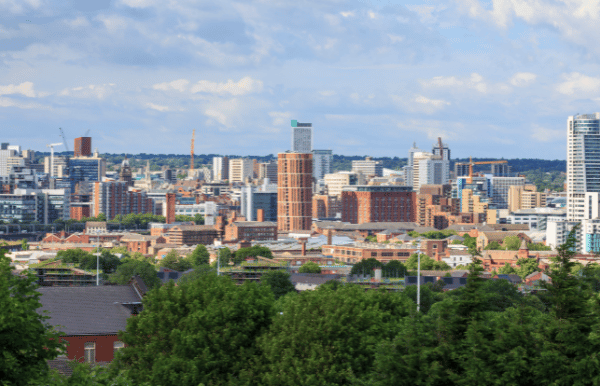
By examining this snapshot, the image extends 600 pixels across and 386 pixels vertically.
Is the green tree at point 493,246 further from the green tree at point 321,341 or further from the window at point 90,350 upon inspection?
the green tree at point 321,341

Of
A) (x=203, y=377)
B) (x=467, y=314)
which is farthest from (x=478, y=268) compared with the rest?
(x=203, y=377)

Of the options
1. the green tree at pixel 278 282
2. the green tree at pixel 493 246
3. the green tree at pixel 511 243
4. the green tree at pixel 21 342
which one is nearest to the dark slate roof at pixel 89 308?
the green tree at pixel 21 342

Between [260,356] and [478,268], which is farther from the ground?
[478,268]

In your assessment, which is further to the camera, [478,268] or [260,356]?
[260,356]

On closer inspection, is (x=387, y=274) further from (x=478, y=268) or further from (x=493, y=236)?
(x=478, y=268)

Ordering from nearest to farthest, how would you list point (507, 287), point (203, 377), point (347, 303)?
point (203, 377) → point (347, 303) → point (507, 287)

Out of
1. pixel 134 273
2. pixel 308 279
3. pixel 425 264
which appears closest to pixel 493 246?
pixel 425 264
